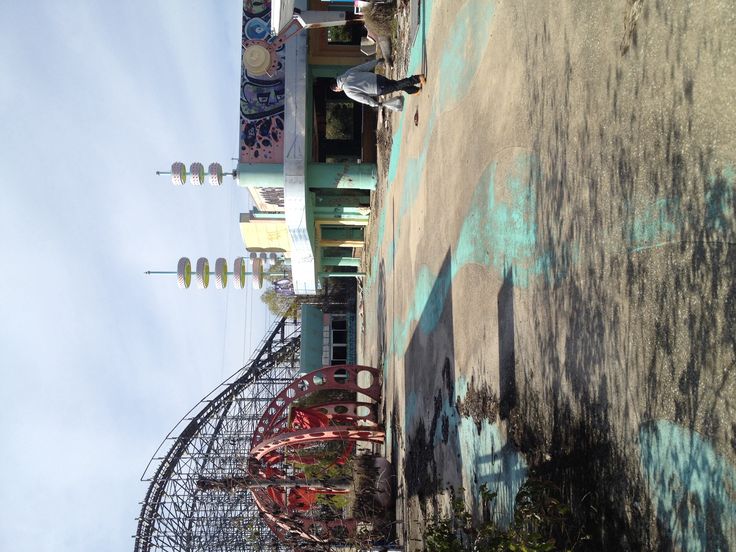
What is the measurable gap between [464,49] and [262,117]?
10469 millimetres

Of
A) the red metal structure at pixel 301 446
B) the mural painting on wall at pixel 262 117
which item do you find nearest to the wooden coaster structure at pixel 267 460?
the red metal structure at pixel 301 446

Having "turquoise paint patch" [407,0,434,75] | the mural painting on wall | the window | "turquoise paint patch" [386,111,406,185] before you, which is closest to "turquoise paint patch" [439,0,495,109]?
"turquoise paint patch" [407,0,434,75]

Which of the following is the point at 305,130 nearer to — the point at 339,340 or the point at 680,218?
the point at 680,218

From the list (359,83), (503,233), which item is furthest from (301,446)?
(503,233)

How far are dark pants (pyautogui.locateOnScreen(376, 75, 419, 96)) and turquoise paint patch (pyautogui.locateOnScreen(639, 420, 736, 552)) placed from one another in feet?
30.1

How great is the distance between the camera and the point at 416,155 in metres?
12.5

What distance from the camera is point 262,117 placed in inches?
722

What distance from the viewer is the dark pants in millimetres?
11961

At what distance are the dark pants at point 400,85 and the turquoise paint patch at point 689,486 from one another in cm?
918

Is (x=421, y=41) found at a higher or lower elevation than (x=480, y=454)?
higher

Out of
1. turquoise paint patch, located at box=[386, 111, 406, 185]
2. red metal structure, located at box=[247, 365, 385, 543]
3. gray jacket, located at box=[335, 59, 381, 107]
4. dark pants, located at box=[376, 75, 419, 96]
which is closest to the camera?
dark pants, located at box=[376, 75, 419, 96]

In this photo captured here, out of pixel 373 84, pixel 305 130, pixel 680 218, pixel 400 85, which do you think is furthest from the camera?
pixel 305 130

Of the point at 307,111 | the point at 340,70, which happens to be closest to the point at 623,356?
the point at 307,111

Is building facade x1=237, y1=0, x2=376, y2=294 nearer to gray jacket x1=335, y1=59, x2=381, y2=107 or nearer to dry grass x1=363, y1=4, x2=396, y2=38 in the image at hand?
dry grass x1=363, y1=4, x2=396, y2=38
